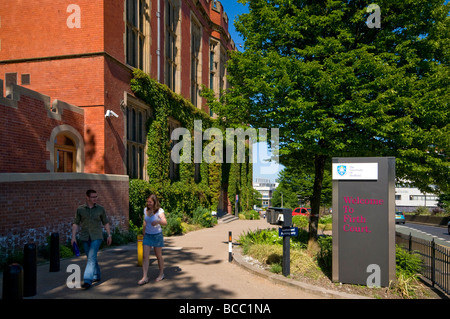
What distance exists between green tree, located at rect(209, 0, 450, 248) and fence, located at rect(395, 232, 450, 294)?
1.96 meters

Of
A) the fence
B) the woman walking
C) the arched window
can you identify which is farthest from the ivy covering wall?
the fence

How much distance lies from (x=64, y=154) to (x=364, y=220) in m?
10.2

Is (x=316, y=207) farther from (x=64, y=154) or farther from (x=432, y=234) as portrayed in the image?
(x=432, y=234)

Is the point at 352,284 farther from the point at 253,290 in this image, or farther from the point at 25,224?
the point at 25,224

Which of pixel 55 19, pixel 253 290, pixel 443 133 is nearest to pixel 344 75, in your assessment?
pixel 443 133

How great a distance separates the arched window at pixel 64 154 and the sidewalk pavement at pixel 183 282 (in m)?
4.04

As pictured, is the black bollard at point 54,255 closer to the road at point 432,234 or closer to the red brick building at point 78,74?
the red brick building at point 78,74

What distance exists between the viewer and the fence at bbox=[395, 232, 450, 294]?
289 inches

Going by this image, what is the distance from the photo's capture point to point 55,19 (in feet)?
42.4

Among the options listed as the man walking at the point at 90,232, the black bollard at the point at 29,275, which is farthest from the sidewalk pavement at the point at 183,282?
the man walking at the point at 90,232

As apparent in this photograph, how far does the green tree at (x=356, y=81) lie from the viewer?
845 cm

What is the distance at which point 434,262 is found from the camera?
7.49 meters

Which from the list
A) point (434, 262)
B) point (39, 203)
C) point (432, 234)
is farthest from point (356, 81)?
point (432, 234)

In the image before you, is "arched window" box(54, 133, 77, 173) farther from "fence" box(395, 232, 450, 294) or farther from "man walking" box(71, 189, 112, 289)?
"fence" box(395, 232, 450, 294)
